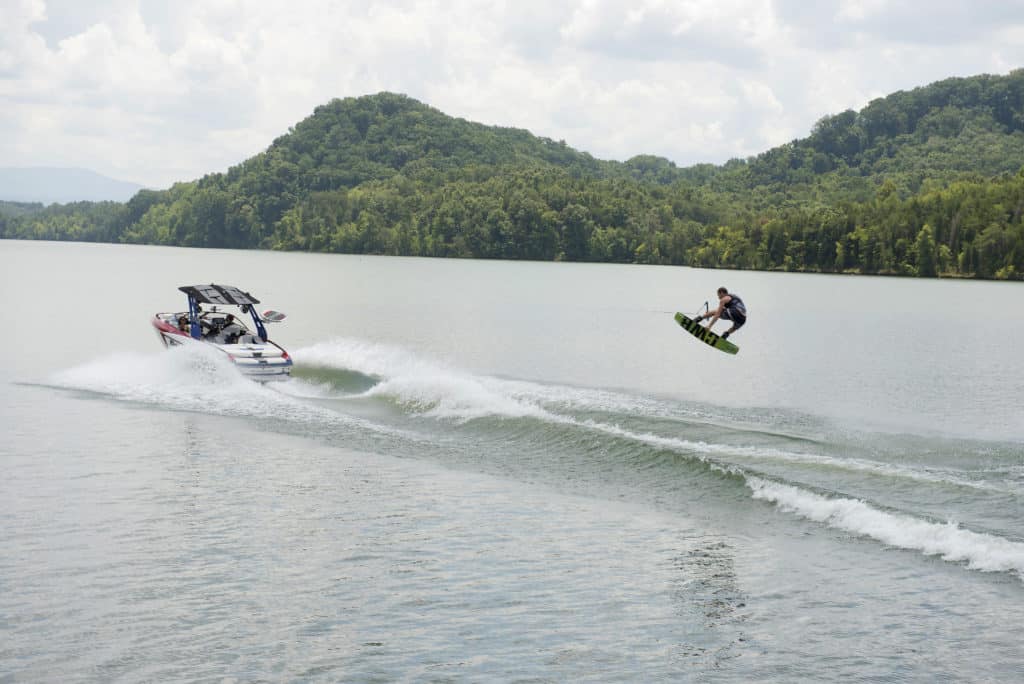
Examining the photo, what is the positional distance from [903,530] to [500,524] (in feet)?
23.9

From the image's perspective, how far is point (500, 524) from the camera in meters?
19.5

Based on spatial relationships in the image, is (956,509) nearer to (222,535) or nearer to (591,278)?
(222,535)

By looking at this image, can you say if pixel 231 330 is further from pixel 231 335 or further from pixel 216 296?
pixel 216 296

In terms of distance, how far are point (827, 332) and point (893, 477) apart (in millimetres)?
49474

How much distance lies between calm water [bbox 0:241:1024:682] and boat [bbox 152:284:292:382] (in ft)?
2.33

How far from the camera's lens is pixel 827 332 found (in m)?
70.6

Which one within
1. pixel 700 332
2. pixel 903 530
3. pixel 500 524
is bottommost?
pixel 500 524

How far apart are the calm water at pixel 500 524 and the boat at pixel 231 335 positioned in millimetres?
710

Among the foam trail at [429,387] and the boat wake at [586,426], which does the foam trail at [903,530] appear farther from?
the foam trail at [429,387]

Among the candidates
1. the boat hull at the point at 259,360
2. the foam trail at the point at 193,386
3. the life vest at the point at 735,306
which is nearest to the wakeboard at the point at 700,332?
the life vest at the point at 735,306

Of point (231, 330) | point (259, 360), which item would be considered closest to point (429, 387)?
point (259, 360)

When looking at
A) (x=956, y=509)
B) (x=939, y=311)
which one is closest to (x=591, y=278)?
(x=939, y=311)

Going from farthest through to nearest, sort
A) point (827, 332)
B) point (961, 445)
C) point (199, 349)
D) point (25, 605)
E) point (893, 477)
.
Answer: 1. point (827, 332)
2. point (199, 349)
3. point (961, 445)
4. point (893, 477)
5. point (25, 605)

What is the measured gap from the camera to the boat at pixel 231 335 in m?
35.9
